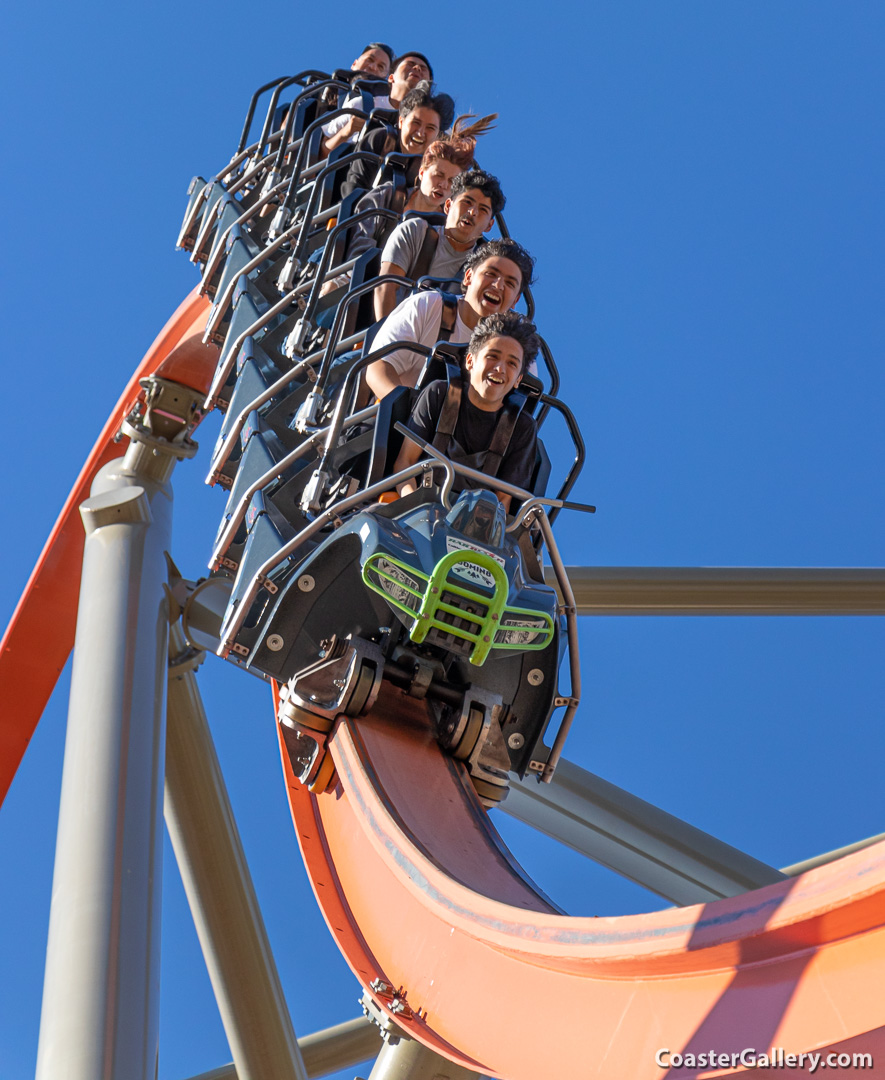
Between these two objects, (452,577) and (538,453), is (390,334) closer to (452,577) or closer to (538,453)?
(538,453)

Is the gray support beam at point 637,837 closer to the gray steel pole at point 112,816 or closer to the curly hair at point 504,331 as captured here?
the gray steel pole at point 112,816

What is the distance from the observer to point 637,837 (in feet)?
14.5

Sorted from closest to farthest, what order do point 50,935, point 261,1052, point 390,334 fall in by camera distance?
point 50,935 < point 390,334 < point 261,1052

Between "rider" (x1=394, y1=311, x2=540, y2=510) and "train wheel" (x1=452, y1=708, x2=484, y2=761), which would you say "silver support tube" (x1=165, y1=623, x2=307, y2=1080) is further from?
"rider" (x1=394, y1=311, x2=540, y2=510)

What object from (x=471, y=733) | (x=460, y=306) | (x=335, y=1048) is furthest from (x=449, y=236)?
(x=335, y=1048)

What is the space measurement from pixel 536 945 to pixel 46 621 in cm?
488

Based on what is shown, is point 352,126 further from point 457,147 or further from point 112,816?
point 112,816

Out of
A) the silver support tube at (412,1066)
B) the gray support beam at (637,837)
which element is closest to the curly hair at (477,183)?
the gray support beam at (637,837)

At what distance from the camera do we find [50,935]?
3.11 meters

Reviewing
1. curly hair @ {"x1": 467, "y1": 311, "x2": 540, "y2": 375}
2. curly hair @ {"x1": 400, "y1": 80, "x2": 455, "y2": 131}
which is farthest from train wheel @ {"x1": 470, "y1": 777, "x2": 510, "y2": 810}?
curly hair @ {"x1": 400, "y1": 80, "x2": 455, "y2": 131}

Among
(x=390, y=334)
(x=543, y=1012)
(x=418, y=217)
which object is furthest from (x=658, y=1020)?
(x=418, y=217)

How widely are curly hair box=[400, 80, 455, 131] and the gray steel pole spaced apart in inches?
77.2

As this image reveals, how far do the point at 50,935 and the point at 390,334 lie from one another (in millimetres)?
1845

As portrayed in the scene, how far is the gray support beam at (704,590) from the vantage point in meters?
5.29
